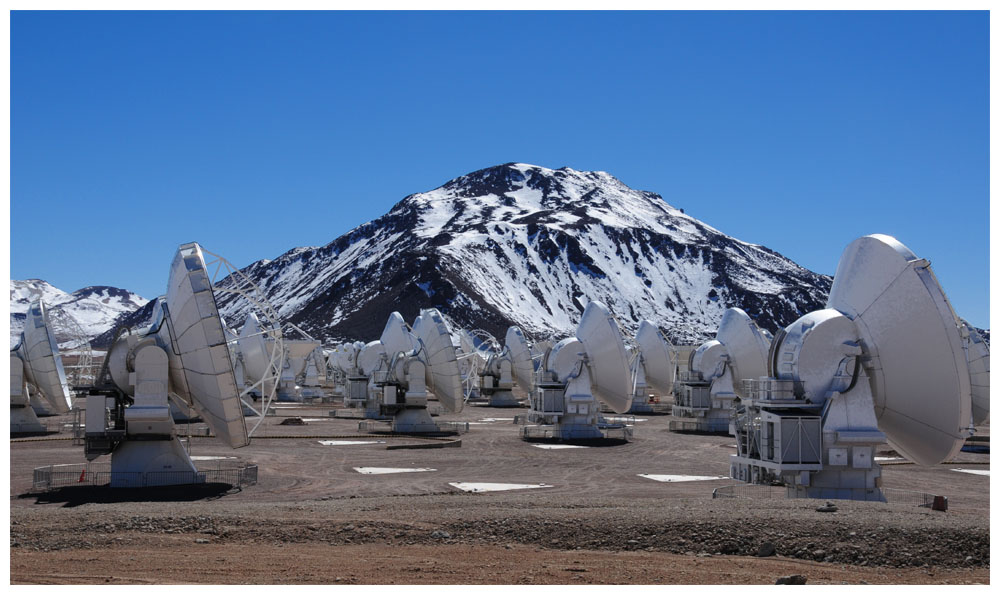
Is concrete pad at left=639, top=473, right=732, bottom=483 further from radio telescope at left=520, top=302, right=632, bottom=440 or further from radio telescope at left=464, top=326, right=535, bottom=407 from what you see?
radio telescope at left=464, top=326, right=535, bottom=407

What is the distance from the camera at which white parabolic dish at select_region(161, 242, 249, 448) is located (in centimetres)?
2694

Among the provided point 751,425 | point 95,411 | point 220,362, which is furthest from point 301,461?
point 751,425

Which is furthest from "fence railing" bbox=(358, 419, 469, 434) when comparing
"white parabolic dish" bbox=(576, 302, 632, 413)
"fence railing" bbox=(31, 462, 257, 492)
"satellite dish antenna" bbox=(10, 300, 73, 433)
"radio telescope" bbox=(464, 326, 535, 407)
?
"radio telescope" bbox=(464, 326, 535, 407)

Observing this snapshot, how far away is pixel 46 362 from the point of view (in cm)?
4578

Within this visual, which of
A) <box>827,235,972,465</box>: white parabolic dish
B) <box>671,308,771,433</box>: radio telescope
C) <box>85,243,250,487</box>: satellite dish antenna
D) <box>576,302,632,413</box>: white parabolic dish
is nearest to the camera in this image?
<box>827,235,972,465</box>: white parabolic dish

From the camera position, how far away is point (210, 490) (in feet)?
100

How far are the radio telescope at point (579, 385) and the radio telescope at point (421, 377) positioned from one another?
5181mm

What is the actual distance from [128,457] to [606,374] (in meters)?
27.3

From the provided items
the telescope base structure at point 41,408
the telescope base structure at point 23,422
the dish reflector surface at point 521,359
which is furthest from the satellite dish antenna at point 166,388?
the dish reflector surface at point 521,359

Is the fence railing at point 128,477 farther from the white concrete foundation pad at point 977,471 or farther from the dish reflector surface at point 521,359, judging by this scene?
the dish reflector surface at point 521,359

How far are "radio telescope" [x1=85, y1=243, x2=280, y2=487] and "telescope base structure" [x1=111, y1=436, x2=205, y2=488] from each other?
0.03 m

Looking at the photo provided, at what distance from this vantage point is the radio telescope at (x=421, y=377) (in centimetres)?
5159

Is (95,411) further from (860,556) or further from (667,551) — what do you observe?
(860,556)

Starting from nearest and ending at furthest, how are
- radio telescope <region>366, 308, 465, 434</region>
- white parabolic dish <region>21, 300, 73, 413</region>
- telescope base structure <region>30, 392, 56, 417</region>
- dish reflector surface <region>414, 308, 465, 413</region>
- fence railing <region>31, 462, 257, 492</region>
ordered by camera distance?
fence railing <region>31, 462, 257, 492</region>, white parabolic dish <region>21, 300, 73, 413</region>, dish reflector surface <region>414, 308, 465, 413</region>, radio telescope <region>366, 308, 465, 434</region>, telescope base structure <region>30, 392, 56, 417</region>
